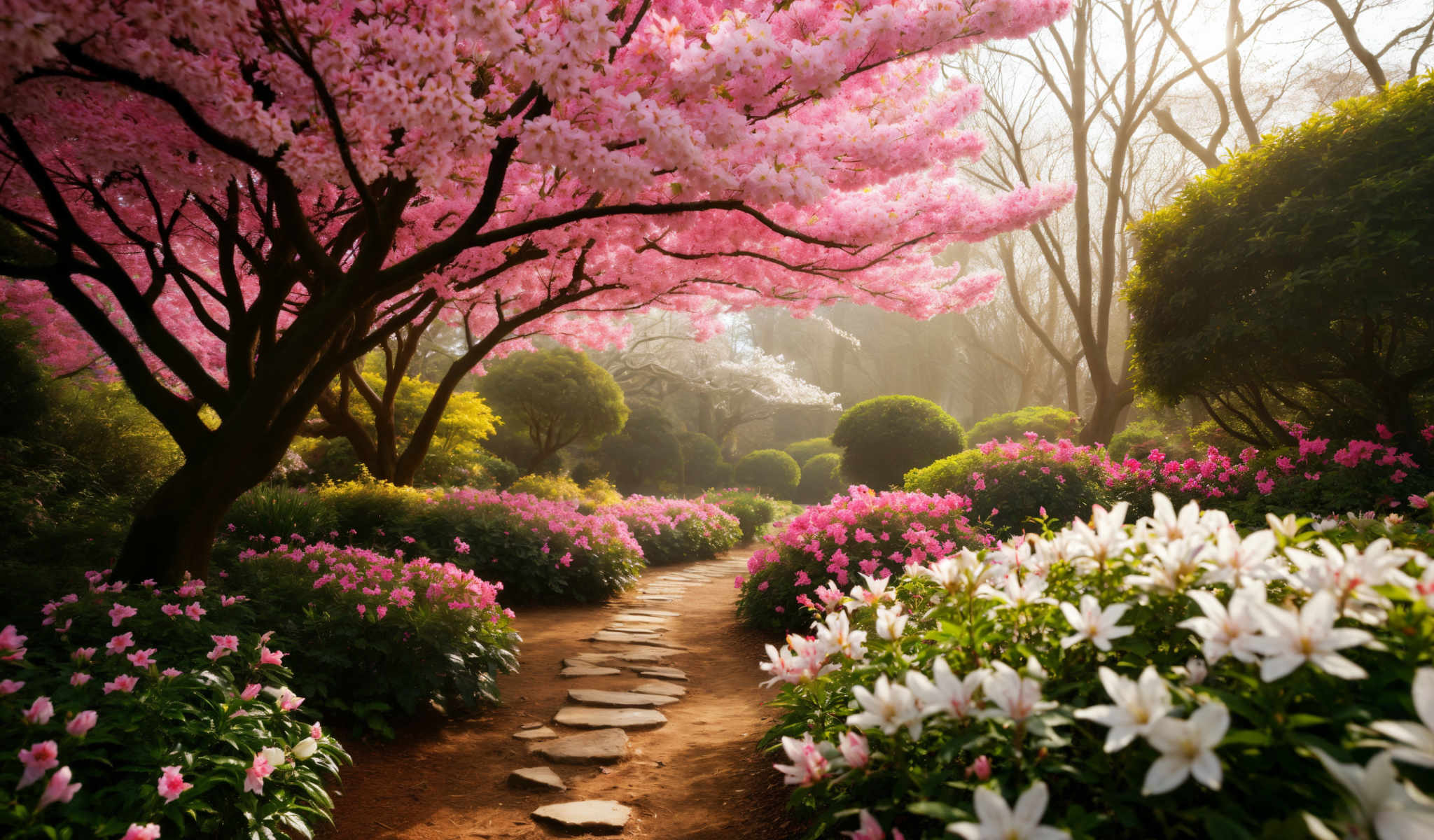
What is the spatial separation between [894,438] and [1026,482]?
6.93 meters

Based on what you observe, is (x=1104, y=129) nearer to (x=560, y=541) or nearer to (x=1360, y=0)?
(x=1360, y=0)

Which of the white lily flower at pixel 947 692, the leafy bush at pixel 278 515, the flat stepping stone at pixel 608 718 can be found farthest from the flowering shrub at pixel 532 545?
the white lily flower at pixel 947 692

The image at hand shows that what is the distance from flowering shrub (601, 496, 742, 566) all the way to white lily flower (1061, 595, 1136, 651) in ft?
26.6

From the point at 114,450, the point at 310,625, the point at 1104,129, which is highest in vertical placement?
the point at 1104,129

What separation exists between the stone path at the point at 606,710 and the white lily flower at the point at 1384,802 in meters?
2.29

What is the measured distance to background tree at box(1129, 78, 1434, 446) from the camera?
463 cm

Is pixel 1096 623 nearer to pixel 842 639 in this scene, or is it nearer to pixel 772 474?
pixel 842 639

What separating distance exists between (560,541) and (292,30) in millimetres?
4916

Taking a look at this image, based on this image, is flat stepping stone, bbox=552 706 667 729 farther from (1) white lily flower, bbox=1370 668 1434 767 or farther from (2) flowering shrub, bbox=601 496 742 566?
(2) flowering shrub, bbox=601 496 742 566

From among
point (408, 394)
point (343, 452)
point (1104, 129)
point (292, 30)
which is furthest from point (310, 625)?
point (1104, 129)

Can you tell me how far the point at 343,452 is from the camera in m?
10.7

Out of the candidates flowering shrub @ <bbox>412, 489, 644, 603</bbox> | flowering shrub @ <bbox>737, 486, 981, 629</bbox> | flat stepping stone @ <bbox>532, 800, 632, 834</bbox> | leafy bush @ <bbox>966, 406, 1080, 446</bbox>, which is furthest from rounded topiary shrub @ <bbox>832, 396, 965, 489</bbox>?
flat stepping stone @ <bbox>532, 800, 632, 834</bbox>

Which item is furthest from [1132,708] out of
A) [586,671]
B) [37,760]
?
[586,671]

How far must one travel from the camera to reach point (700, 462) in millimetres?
19797
